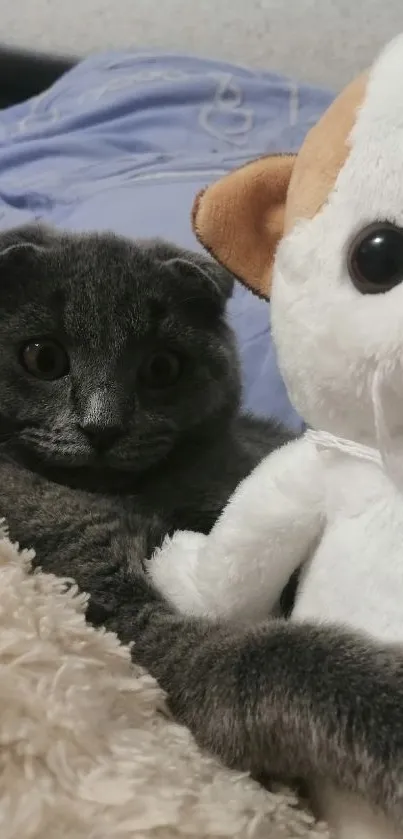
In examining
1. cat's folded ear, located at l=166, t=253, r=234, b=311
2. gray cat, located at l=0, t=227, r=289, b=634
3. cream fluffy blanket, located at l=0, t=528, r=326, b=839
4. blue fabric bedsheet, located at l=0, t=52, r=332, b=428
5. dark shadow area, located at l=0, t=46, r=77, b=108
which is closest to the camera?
cream fluffy blanket, located at l=0, t=528, r=326, b=839

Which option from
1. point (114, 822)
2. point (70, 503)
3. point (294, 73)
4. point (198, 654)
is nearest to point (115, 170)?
point (294, 73)

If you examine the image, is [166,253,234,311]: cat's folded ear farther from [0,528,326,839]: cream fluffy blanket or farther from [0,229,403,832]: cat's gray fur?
[0,528,326,839]: cream fluffy blanket

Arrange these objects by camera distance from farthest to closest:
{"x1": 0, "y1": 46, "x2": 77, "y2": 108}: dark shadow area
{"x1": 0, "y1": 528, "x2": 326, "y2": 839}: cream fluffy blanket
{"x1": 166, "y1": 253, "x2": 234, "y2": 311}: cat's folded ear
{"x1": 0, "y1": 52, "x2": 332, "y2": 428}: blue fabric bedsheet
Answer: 1. {"x1": 0, "y1": 46, "x2": 77, "y2": 108}: dark shadow area
2. {"x1": 0, "y1": 52, "x2": 332, "y2": 428}: blue fabric bedsheet
3. {"x1": 166, "y1": 253, "x2": 234, "y2": 311}: cat's folded ear
4. {"x1": 0, "y1": 528, "x2": 326, "y2": 839}: cream fluffy blanket

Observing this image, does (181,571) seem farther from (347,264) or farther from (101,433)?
(347,264)

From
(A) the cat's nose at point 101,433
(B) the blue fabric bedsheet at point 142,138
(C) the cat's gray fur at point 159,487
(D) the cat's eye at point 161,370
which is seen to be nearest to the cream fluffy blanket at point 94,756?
(C) the cat's gray fur at point 159,487

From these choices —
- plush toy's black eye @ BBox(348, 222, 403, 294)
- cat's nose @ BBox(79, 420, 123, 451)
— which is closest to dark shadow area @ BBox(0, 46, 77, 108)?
cat's nose @ BBox(79, 420, 123, 451)

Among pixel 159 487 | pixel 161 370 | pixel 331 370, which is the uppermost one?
pixel 331 370

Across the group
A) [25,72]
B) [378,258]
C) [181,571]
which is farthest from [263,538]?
[25,72]

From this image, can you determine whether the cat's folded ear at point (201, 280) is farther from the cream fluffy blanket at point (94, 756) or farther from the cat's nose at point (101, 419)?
the cream fluffy blanket at point (94, 756)
